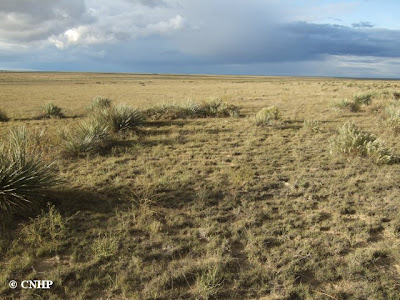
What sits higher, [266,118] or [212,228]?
[266,118]

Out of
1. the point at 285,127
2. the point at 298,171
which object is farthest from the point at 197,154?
the point at 285,127

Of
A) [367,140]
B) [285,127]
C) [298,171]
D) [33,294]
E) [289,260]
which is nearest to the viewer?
[33,294]

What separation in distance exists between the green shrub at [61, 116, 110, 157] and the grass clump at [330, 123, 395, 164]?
6.95 metres

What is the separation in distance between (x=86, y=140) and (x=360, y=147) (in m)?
7.86

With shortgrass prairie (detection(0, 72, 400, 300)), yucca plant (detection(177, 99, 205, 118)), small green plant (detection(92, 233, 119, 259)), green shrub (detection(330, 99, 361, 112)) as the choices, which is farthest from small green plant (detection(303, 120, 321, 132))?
small green plant (detection(92, 233, 119, 259))

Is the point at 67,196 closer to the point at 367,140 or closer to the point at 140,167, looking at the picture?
the point at 140,167

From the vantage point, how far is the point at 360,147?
7.73 m

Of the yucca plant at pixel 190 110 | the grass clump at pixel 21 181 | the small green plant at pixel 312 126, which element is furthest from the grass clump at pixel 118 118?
the small green plant at pixel 312 126

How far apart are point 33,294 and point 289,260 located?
321 cm

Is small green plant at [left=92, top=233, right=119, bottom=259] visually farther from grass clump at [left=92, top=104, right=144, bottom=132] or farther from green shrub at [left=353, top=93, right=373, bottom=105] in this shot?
green shrub at [left=353, top=93, right=373, bottom=105]

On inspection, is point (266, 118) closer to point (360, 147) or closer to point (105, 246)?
point (360, 147)

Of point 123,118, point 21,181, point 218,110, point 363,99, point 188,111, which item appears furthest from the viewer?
point 363,99

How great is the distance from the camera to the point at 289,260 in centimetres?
379

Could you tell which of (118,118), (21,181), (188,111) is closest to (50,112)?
(118,118)
